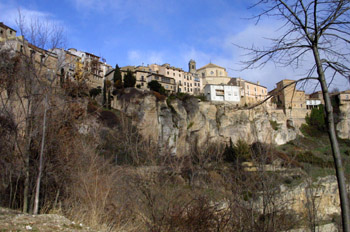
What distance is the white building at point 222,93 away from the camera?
57934 millimetres

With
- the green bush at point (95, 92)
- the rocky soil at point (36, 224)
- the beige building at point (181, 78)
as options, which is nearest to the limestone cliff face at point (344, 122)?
the beige building at point (181, 78)

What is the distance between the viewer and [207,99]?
5700 cm

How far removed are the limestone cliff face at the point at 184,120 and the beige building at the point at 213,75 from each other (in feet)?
62.4

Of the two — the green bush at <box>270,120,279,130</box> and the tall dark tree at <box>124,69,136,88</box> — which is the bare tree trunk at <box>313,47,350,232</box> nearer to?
the tall dark tree at <box>124,69,136,88</box>

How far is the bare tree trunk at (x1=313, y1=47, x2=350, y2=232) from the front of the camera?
13.4ft

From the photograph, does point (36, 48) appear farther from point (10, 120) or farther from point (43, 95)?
point (10, 120)

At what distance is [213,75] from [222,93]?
629 inches

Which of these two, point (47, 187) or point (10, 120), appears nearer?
point (10, 120)

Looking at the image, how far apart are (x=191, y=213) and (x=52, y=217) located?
380 cm

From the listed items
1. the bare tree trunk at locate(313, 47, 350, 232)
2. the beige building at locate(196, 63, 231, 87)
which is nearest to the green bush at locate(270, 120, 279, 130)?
the beige building at locate(196, 63, 231, 87)

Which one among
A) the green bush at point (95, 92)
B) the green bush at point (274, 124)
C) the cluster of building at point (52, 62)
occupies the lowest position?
the cluster of building at point (52, 62)

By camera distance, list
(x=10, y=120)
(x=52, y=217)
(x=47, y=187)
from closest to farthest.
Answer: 1. (x=52, y=217)
2. (x=10, y=120)
3. (x=47, y=187)

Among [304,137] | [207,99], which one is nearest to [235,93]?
[207,99]

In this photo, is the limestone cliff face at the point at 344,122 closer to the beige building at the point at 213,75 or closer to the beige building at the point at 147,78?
the beige building at the point at 213,75
